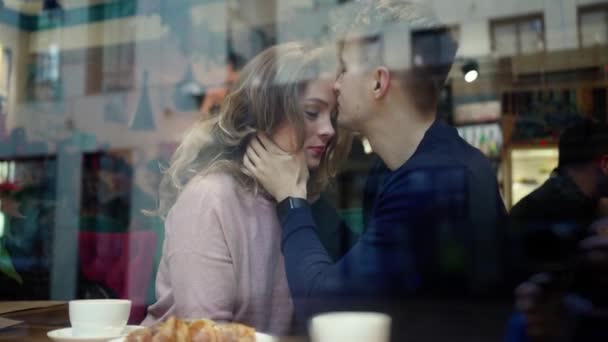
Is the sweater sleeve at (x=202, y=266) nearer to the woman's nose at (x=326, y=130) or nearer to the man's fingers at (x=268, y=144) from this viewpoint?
the man's fingers at (x=268, y=144)

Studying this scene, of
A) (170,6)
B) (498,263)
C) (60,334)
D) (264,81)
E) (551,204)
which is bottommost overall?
(60,334)

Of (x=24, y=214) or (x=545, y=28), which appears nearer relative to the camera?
(x=545, y=28)

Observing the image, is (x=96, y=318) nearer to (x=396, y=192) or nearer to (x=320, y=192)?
(x=320, y=192)

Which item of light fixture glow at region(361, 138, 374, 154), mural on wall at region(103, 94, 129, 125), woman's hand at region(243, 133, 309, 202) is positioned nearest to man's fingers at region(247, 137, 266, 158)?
woman's hand at region(243, 133, 309, 202)

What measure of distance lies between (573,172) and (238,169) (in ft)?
2.17

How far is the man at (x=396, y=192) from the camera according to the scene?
3.62ft

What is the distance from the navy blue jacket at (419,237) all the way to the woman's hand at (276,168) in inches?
2.3

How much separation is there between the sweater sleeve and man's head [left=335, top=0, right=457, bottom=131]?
0.35m

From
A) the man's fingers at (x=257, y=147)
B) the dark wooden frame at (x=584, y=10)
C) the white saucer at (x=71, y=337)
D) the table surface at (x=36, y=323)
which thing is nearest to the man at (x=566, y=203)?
the dark wooden frame at (x=584, y=10)

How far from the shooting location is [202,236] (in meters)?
1.25

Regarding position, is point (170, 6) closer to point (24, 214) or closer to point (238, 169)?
point (238, 169)

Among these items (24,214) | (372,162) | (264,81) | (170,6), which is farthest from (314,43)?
(24,214)

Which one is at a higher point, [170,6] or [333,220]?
[170,6]

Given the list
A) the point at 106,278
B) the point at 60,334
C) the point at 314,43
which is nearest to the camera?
the point at 60,334
